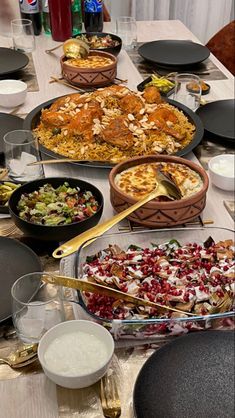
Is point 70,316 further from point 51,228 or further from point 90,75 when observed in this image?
point 90,75

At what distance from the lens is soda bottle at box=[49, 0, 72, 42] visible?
6.41ft

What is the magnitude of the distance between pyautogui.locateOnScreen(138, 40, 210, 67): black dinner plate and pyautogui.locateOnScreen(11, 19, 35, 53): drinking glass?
0.40m

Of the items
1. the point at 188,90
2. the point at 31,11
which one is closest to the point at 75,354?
the point at 188,90

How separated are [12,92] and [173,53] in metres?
0.65

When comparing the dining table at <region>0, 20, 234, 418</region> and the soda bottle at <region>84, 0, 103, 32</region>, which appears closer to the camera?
the dining table at <region>0, 20, 234, 418</region>

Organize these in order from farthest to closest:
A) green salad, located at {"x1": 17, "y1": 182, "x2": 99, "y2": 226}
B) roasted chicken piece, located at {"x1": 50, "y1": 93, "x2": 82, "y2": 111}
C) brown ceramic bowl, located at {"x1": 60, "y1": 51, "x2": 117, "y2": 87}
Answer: brown ceramic bowl, located at {"x1": 60, "y1": 51, "x2": 117, "y2": 87}
roasted chicken piece, located at {"x1": 50, "y1": 93, "x2": 82, "y2": 111}
green salad, located at {"x1": 17, "y1": 182, "x2": 99, "y2": 226}

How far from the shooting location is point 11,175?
1.17m

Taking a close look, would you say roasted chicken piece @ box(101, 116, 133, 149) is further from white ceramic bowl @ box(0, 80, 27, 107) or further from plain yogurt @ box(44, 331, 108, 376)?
plain yogurt @ box(44, 331, 108, 376)

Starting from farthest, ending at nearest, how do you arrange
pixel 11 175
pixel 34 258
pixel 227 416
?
1. pixel 11 175
2. pixel 34 258
3. pixel 227 416

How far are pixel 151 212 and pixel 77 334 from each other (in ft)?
1.10

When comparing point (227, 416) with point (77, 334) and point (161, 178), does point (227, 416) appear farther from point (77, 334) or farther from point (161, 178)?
point (161, 178)

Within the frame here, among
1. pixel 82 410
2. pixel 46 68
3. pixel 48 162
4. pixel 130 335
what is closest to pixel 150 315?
pixel 130 335

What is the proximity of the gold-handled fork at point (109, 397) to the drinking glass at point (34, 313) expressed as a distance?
0.35 ft

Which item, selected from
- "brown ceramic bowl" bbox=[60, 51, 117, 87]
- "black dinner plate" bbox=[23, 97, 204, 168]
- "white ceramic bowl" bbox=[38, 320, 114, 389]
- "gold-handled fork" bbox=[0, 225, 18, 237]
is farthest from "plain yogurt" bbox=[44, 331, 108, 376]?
"brown ceramic bowl" bbox=[60, 51, 117, 87]
